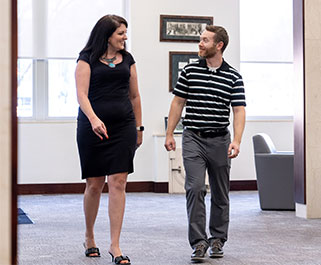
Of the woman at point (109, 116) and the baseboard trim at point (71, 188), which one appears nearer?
the woman at point (109, 116)

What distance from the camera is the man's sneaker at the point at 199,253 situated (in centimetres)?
378

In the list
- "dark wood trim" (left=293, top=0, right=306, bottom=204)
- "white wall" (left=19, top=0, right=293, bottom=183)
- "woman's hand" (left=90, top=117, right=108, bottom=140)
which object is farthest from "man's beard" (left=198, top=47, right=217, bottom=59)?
"white wall" (left=19, top=0, right=293, bottom=183)

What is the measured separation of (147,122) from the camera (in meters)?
8.66

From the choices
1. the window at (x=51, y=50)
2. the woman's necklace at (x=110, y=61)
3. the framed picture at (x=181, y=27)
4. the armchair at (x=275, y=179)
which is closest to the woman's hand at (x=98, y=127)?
the woman's necklace at (x=110, y=61)

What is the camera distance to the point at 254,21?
9.19 metres

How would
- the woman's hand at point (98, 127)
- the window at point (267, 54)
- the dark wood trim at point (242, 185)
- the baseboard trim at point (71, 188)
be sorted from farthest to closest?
the window at point (267, 54) < the dark wood trim at point (242, 185) < the baseboard trim at point (71, 188) < the woman's hand at point (98, 127)

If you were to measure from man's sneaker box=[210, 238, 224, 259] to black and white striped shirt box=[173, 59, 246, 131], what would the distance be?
0.66 metres

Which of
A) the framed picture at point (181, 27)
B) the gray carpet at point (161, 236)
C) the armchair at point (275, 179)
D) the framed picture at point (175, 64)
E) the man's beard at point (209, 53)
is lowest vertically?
the gray carpet at point (161, 236)

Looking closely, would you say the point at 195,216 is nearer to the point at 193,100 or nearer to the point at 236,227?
the point at 193,100

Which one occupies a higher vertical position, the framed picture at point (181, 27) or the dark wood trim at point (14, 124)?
the framed picture at point (181, 27)

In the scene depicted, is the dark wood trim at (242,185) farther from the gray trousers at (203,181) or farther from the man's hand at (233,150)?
the man's hand at (233,150)

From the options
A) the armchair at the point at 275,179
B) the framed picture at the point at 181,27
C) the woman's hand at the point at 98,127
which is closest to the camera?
the woman's hand at the point at 98,127

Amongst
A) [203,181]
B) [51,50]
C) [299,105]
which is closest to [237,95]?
[203,181]

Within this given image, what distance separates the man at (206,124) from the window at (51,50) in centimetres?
474
